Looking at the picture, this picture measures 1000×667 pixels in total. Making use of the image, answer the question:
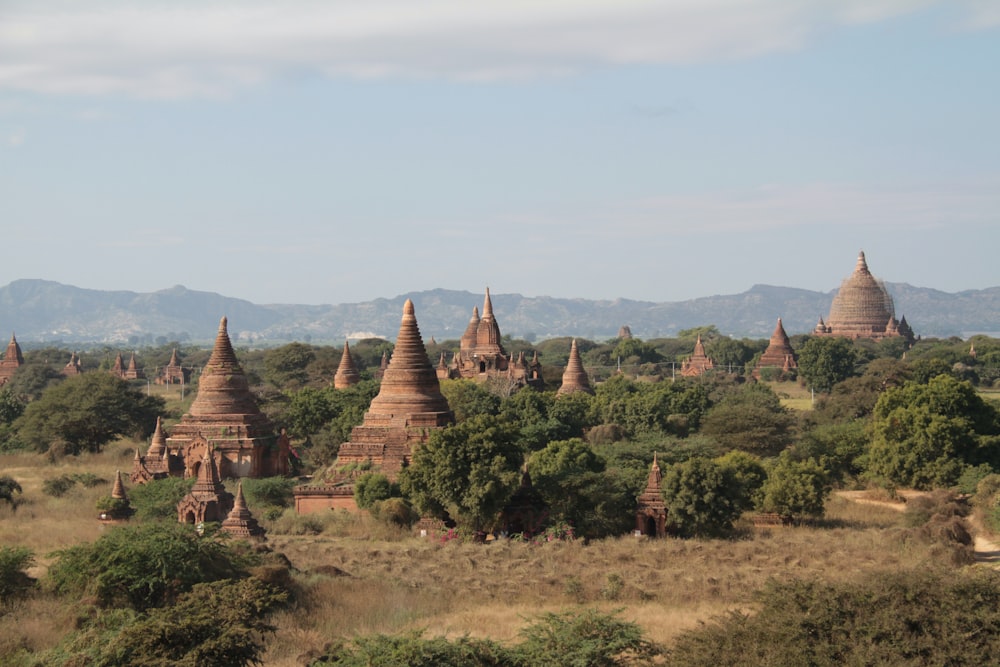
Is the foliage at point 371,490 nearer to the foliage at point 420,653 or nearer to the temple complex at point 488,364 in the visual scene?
the foliage at point 420,653

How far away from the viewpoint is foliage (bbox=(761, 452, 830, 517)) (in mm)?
39250

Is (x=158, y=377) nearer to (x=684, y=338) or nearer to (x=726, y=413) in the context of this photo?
(x=684, y=338)

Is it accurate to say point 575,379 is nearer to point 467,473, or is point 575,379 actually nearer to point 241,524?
point 467,473

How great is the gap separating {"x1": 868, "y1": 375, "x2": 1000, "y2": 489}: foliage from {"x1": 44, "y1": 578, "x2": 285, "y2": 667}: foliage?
2894 cm

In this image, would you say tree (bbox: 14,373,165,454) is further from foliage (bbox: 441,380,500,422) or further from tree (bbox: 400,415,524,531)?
tree (bbox: 400,415,524,531)

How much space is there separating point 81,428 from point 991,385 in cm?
6456

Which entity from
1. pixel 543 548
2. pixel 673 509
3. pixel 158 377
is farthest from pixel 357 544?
pixel 158 377

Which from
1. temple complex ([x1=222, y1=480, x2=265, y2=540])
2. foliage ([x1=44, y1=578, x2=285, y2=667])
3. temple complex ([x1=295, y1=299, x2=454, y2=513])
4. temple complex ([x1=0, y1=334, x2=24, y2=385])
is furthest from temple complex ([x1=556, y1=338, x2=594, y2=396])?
temple complex ([x1=0, y1=334, x2=24, y2=385])

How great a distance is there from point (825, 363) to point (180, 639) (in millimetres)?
80202

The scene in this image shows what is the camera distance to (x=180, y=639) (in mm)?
20297

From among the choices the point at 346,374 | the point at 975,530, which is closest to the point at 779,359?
the point at 346,374

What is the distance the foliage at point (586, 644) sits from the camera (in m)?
20.8

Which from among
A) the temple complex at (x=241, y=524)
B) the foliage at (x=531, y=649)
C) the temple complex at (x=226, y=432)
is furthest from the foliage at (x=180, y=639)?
the temple complex at (x=226, y=432)

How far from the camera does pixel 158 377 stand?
128 m
